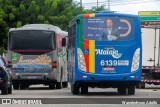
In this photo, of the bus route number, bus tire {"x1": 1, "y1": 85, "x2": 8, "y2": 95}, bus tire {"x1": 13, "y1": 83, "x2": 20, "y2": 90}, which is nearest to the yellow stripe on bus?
the bus route number

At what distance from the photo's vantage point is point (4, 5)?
6000 cm

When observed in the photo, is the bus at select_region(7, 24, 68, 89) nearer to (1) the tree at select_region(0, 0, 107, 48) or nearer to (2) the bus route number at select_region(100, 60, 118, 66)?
(2) the bus route number at select_region(100, 60, 118, 66)

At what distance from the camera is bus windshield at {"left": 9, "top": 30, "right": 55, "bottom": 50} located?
3325 cm

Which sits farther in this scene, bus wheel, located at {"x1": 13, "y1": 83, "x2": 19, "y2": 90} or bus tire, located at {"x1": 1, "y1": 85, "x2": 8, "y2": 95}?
bus wheel, located at {"x1": 13, "y1": 83, "x2": 19, "y2": 90}

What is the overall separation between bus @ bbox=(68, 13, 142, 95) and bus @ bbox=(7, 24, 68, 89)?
26.3ft

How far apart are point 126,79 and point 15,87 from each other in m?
11.1

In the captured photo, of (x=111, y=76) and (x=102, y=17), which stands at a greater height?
(x=102, y=17)

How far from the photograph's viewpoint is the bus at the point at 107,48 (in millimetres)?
25188

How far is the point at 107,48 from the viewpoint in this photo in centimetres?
2525

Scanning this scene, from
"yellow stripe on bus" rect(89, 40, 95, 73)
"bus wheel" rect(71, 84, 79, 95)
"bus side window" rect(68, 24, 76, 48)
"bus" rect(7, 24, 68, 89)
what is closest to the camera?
"yellow stripe on bus" rect(89, 40, 95, 73)

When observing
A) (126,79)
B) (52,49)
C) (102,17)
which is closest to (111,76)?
(126,79)

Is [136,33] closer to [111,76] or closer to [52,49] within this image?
[111,76]

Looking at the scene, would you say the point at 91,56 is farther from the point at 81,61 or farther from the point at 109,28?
the point at 109,28

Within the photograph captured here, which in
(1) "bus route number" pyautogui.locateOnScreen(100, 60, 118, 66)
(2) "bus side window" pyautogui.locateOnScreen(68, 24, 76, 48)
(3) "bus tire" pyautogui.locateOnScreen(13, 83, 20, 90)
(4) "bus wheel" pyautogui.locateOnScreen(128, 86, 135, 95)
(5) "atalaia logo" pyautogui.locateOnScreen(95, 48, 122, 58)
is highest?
(2) "bus side window" pyautogui.locateOnScreen(68, 24, 76, 48)
